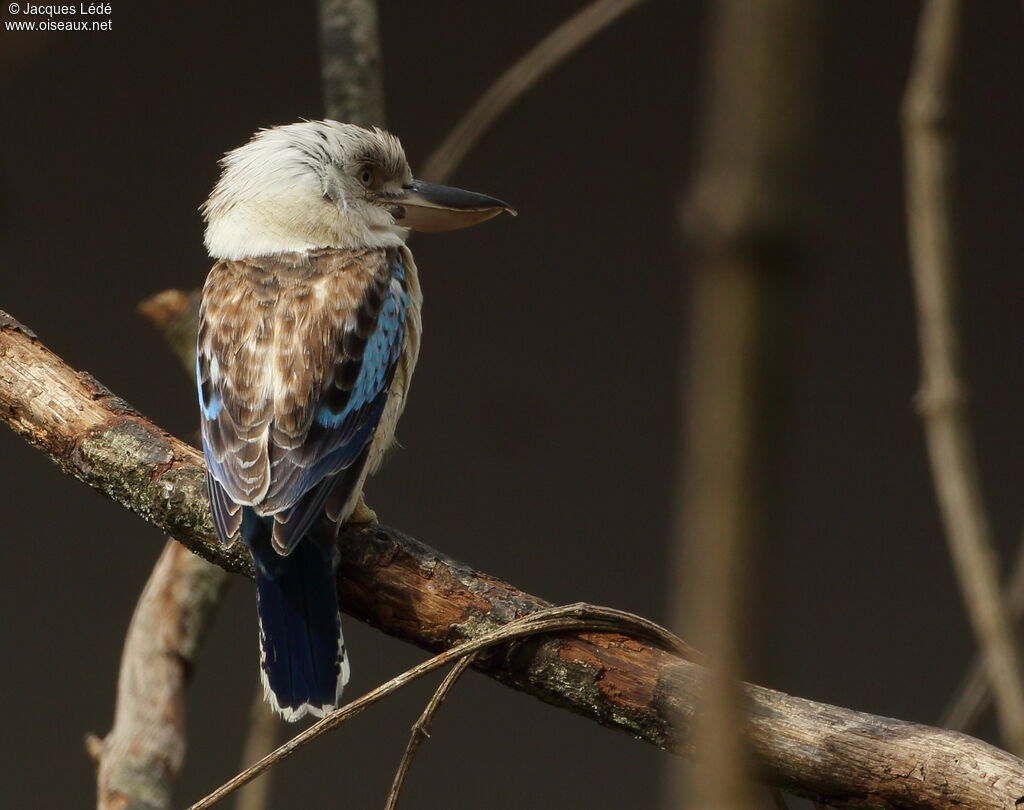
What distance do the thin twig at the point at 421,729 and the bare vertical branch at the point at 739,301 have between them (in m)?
0.97

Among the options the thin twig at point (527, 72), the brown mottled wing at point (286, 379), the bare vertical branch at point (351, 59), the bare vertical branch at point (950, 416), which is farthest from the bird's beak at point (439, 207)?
the bare vertical branch at point (950, 416)

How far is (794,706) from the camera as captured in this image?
4.76 ft

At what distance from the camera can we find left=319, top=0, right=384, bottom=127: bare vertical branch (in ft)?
7.61

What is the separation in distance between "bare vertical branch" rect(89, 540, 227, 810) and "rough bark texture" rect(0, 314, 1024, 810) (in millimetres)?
349

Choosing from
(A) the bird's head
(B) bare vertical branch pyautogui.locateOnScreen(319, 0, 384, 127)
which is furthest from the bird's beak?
(B) bare vertical branch pyautogui.locateOnScreen(319, 0, 384, 127)

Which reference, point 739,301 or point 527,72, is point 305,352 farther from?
point 739,301

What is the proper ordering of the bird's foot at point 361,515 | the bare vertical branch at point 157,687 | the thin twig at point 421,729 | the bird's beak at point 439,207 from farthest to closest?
the bird's beak at point 439,207
the bare vertical branch at point 157,687
the bird's foot at point 361,515
the thin twig at point 421,729

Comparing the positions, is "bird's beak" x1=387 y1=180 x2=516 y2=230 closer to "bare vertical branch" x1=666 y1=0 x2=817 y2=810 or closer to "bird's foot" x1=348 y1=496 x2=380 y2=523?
"bird's foot" x1=348 y1=496 x2=380 y2=523

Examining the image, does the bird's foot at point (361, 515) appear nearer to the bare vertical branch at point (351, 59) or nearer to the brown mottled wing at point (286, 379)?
the brown mottled wing at point (286, 379)

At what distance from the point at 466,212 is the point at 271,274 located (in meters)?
0.50

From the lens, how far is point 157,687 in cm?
216

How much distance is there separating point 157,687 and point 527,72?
117 centimetres

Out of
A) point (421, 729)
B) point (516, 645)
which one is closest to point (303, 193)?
point (516, 645)

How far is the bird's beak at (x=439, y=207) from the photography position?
2.58 metres
